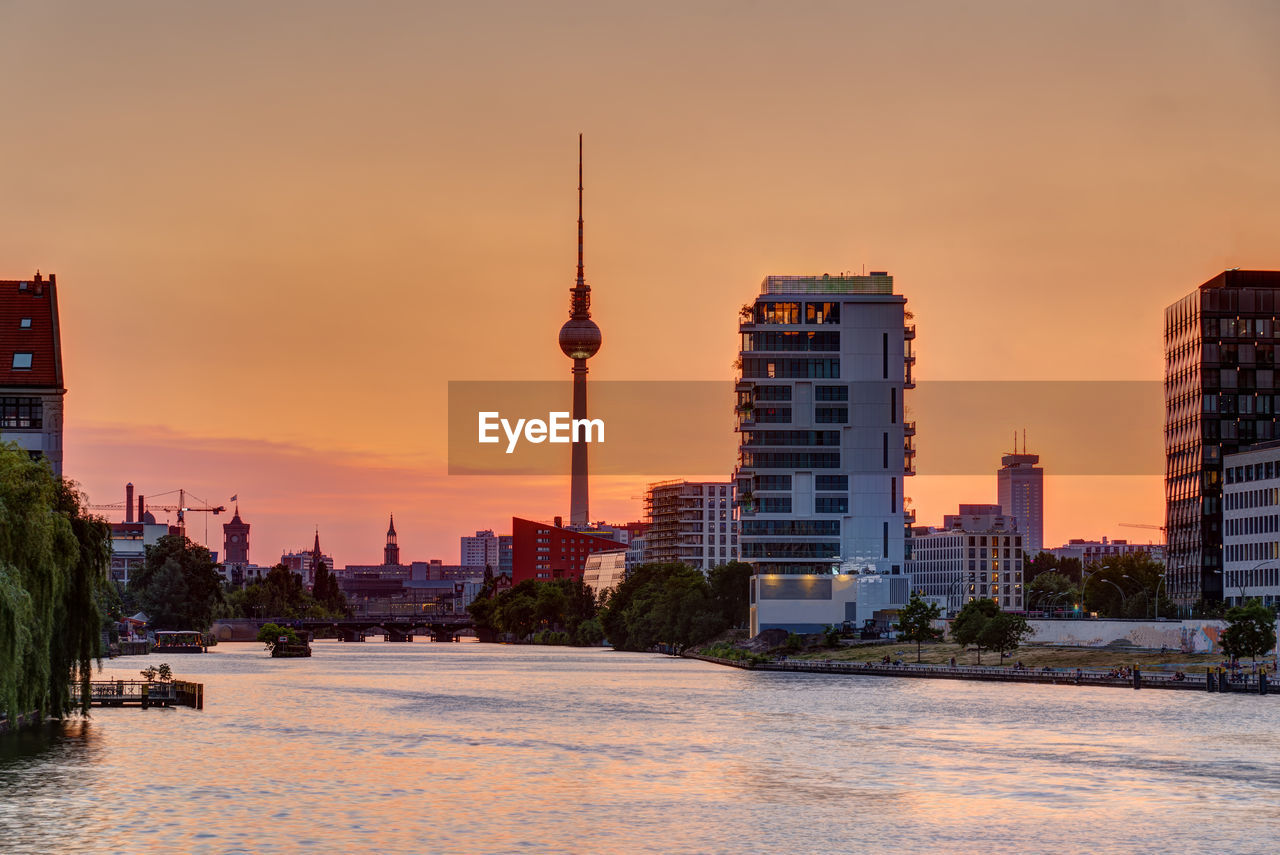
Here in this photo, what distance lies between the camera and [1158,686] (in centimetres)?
16900

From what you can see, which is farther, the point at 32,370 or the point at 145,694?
the point at 32,370

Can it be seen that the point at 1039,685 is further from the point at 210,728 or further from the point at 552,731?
the point at 210,728

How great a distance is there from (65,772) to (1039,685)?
393ft

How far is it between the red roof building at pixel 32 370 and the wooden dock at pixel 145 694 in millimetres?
24980

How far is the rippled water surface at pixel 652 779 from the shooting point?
69062 millimetres

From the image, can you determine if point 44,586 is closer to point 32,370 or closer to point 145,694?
point 145,694

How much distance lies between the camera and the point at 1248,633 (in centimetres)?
17088

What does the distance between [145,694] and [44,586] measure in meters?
47.2

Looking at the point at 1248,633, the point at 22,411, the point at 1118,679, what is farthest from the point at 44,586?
the point at 1248,633

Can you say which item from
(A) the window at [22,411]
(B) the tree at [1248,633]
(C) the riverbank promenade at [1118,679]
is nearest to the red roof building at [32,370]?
(A) the window at [22,411]

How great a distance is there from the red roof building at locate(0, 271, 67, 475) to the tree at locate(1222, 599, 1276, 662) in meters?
105

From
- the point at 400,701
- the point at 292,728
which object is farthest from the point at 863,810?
A: the point at 400,701

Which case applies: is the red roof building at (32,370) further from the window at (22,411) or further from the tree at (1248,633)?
the tree at (1248,633)

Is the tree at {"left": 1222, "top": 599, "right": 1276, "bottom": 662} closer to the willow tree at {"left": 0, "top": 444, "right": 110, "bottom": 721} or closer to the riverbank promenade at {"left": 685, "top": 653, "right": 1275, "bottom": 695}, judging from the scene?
the riverbank promenade at {"left": 685, "top": 653, "right": 1275, "bottom": 695}
